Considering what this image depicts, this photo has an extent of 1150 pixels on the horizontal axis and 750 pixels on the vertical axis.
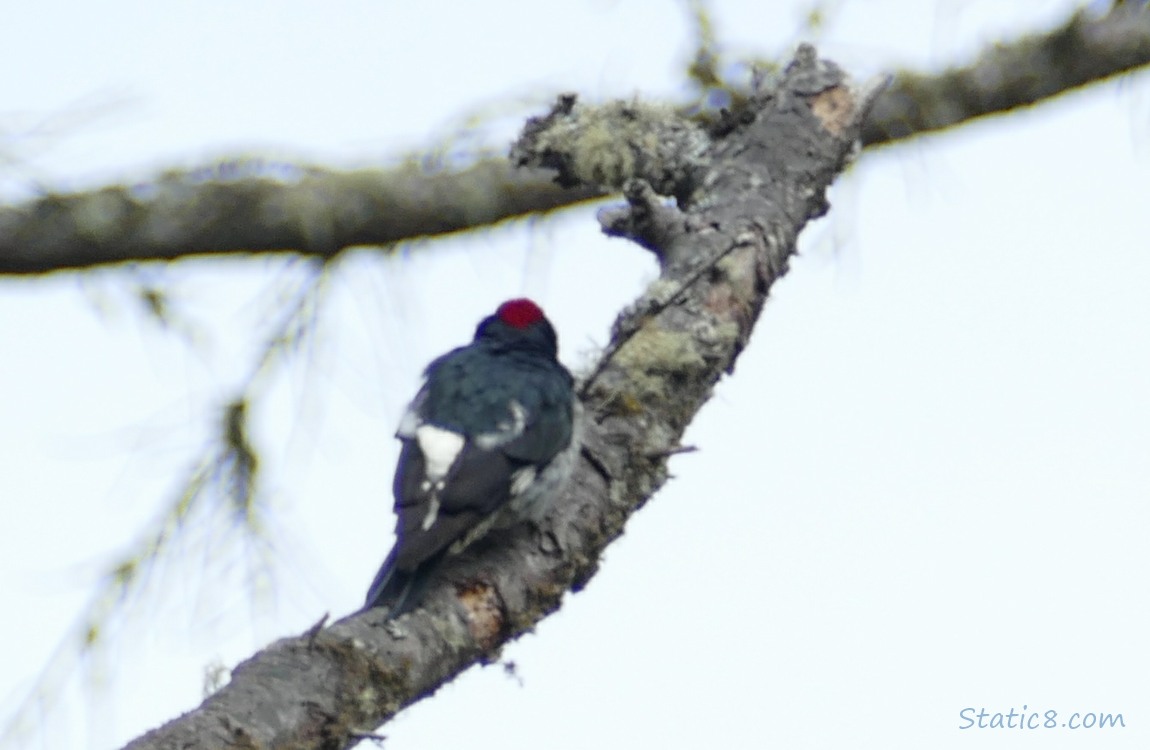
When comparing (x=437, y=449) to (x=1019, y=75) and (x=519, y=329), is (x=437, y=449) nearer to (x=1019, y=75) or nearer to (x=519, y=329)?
(x=519, y=329)

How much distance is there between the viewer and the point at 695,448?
274 centimetres

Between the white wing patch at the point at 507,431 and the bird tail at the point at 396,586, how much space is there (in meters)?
0.46

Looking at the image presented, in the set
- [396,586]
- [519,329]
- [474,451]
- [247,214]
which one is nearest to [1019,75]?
[519,329]

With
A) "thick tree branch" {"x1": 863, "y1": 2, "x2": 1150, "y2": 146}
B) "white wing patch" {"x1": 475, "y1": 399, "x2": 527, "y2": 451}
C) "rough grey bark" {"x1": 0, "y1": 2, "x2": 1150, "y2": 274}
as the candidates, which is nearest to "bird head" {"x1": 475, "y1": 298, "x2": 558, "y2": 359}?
"rough grey bark" {"x1": 0, "y1": 2, "x2": 1150, "y2": 274}

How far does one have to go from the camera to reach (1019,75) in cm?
393

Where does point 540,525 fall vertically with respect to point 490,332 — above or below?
below

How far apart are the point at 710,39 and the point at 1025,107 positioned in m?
0.88

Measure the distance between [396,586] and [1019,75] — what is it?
90.6 inches

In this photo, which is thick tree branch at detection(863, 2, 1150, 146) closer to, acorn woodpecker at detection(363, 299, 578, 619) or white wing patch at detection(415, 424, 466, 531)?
acorn woodpecker at detection(363, 299, 578, 619)

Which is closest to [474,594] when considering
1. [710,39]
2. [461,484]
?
[461,484]

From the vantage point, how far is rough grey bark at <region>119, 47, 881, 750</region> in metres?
2.12

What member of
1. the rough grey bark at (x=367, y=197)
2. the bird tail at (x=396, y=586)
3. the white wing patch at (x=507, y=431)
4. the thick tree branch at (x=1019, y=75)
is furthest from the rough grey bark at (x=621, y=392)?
the thick tree branch at (x=1019, y=75)

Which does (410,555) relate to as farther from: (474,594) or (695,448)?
(695,448)

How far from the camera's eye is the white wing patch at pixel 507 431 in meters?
3.08
